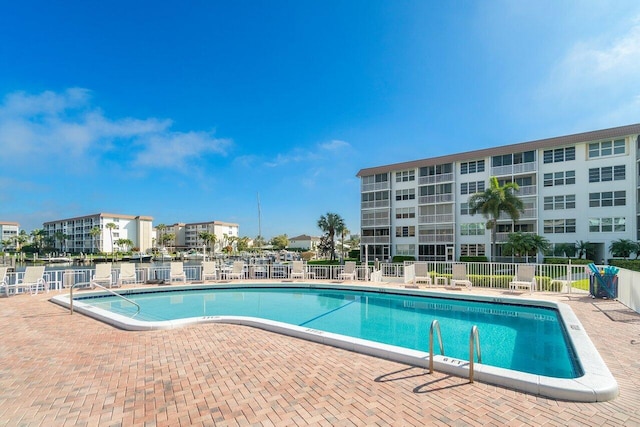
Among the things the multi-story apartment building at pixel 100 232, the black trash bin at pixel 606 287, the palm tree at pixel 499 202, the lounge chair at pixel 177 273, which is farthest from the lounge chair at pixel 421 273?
the multi-story apartment building at pixel 100 232

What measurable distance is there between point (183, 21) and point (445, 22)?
11264mm

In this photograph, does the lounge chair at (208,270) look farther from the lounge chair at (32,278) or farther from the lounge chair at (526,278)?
the lounge chair at (526,278)

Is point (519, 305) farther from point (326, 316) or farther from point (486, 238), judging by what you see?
point (486, 238)

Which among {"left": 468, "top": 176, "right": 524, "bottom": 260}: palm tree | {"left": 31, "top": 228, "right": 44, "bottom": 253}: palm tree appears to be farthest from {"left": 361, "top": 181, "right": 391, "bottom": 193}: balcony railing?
{"left": 31, "top": 228, "right": 44, "bottom": 253}: palm tree

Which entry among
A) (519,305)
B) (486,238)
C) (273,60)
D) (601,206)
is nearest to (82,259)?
(273,60)

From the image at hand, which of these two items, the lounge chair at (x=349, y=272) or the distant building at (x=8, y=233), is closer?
the lounge chair at (x=349, y=272)

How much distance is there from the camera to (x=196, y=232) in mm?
116938

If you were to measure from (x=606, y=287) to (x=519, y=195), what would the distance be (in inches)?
876

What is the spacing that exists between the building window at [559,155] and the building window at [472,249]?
383 inches

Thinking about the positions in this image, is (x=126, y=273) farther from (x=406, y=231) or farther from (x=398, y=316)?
(x=406, y=231)

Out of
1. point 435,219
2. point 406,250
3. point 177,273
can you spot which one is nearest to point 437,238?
point 435,219

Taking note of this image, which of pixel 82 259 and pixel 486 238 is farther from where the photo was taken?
pixel 82 259

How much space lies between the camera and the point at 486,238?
101 ft

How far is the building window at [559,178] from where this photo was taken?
27.2 meters
